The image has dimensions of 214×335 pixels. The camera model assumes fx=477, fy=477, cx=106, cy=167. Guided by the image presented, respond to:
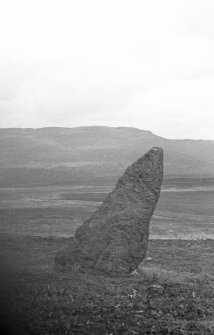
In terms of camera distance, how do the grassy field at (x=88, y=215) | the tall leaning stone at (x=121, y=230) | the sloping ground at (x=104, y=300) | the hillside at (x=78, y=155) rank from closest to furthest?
the sloping ground at (x=104, y=300), the tall leaning stone at (x=121, y=230), the grassy field at (x=88, y=215), the hillside at (x=78, y=155)

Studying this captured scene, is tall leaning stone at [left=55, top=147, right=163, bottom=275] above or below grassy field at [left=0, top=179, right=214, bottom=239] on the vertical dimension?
above

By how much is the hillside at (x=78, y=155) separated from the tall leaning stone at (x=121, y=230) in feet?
289

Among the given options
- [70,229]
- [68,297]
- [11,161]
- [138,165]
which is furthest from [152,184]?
[11,161]

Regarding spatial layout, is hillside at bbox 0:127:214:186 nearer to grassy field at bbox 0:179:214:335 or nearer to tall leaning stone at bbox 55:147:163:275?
grassy field at bbox 0:179:214:335

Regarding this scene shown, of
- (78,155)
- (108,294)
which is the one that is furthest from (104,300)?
(78,155)

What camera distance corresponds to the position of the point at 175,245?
25.6 m

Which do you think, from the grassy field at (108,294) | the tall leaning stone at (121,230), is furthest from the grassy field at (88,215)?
the tall leaning stone at (121,230)

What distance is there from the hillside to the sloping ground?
8995 cm

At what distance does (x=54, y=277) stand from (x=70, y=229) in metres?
18.9

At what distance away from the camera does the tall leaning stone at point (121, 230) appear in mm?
17562

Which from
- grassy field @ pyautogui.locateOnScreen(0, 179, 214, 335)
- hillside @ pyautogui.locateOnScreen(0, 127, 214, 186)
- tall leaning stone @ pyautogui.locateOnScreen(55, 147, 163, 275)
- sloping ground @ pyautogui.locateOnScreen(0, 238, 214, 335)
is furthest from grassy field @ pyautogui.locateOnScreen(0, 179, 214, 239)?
hillside @ pyautogui.locateOnScreen(0, 127, 214, 186)

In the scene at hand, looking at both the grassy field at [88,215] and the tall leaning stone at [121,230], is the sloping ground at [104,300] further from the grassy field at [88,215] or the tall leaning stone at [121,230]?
the grassy field at [88,215]

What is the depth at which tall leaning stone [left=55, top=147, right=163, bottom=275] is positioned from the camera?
17.6 meters

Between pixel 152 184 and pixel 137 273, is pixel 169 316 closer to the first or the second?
Answer: pixel 137 273
